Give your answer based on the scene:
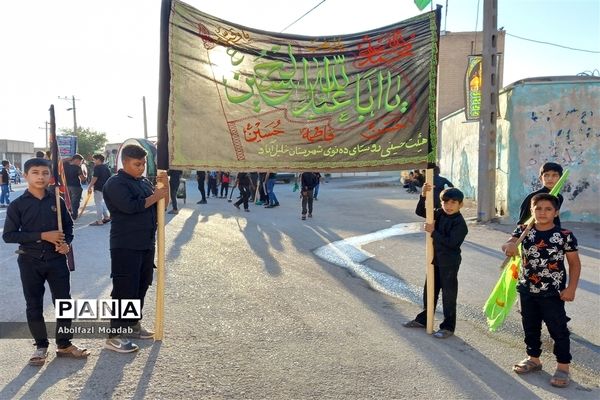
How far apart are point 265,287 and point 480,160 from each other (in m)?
8.85

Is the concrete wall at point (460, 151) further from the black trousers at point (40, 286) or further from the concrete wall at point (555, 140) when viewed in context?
the black trousers at point (40, 286)

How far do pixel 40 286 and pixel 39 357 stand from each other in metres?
0.60

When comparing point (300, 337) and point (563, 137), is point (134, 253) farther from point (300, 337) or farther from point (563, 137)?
point (563, 137)

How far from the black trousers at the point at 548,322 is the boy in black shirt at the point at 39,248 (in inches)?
153

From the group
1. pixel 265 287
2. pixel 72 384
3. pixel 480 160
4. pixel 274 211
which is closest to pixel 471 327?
pixel 265 287

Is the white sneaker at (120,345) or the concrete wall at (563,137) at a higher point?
the concrete wall at (563,137)

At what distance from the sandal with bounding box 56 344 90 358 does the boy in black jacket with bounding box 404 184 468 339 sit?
132 inches

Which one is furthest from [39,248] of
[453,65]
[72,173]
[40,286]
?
[453,65]

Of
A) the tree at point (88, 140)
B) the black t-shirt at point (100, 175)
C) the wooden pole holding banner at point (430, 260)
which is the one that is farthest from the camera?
the tree at point (88, 140)

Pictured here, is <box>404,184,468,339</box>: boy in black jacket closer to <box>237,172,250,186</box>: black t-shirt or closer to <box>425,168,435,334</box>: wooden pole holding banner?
<box>425,168,435,334</box>: wooden pole holding banner

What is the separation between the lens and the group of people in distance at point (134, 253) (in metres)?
3.91

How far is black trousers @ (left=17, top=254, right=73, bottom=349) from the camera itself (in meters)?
4.10

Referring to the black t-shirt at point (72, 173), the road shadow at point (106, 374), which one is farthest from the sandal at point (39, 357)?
the black t-shirt at point (72, 173)

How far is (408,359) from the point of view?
14.0 ft
